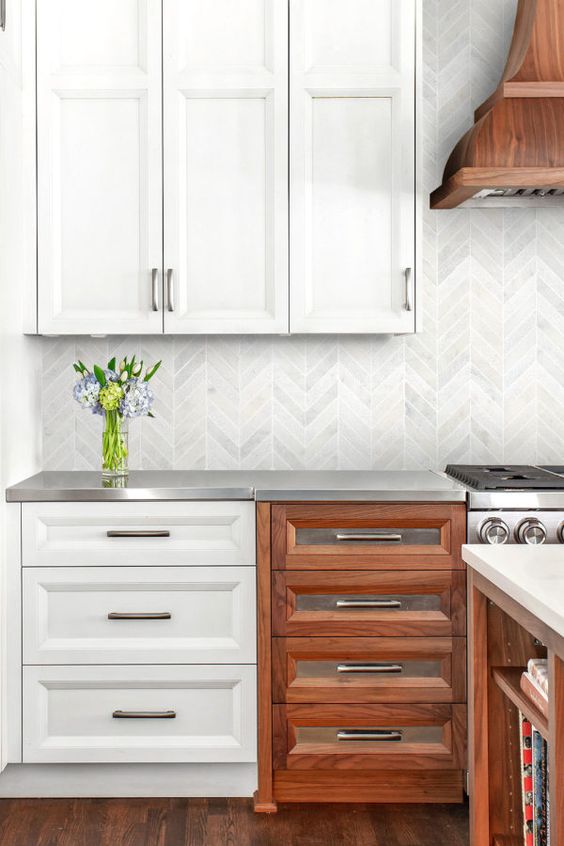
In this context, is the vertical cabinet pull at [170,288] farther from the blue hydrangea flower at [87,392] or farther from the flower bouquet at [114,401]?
the blue hydrangea flower at [87,392]

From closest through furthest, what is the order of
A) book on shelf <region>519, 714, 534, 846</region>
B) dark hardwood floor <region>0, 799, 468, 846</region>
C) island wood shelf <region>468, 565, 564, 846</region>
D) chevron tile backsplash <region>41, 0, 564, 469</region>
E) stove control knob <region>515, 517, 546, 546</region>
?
book on shelf <region>519, 714, 534, 846</region> → island wood shelf <region>468, 565, 564, 846</region> → dark hardwood floor <region>0, 799, 468, 846</region> → stove control knob <region>515, 517, 546, 546</region> → chevron tile backsplash <region>41, 0, 564, 469</region>

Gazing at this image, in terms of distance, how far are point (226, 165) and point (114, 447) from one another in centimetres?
99

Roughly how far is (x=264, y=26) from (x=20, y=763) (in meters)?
2.45

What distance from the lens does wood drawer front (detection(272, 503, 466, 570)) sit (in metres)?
2.60

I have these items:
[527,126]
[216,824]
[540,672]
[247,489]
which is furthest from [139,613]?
[527,126]

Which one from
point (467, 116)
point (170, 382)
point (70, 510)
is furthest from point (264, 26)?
point (70, 510)

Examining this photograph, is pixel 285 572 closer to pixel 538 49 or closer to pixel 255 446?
pixel 255 446

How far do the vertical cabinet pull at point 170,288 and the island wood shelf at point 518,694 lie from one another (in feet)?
5.33

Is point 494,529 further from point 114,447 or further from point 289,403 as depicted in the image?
point 114,447

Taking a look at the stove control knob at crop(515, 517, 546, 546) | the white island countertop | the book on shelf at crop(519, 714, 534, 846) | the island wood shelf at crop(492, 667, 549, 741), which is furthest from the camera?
the stove control knob at crop(515, 517, 546, 546)

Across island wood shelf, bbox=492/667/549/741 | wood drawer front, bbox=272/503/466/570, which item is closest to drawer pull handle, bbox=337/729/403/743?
wood drawer front, bbox=272/503/466/570

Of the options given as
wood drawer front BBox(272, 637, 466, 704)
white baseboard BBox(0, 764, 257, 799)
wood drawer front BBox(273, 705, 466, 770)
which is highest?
wood drawer front BBox(272, 637, 466, 704)

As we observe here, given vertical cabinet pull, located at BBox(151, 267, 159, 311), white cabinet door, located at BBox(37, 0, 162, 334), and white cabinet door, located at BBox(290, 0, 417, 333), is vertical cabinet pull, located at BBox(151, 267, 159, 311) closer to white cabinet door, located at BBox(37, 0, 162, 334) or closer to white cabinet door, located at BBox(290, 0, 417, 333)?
white cabinet door, located at BBox(37, 0, 162, 334)

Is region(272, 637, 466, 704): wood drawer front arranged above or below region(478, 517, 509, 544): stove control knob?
below
